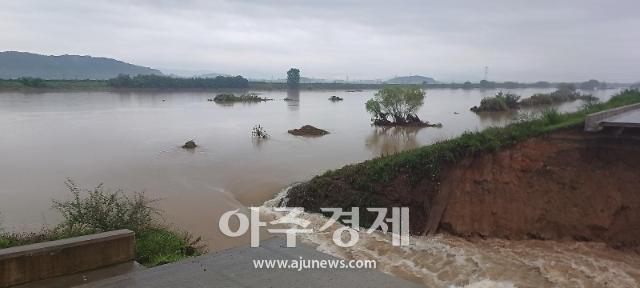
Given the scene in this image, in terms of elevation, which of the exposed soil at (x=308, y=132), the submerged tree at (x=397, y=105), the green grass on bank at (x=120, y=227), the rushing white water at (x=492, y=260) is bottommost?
the rushing white water at (x=492, y=260)

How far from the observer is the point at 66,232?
7.72 meters

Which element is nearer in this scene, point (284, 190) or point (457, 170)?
point (457, 170)

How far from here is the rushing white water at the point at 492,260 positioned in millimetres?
9242

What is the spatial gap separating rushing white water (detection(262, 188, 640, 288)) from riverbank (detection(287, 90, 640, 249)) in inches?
23.2

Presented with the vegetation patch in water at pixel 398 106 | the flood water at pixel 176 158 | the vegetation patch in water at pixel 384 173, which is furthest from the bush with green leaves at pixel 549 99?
the vegetation patch in water at pixel 384 173

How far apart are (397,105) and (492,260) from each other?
28793 mm

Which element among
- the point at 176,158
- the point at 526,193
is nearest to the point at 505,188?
the point at 526,193

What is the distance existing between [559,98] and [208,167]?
67.7 meters

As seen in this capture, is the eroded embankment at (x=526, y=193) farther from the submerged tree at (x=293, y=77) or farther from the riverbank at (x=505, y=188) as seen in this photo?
the submerged tree at (x=293, y=77)

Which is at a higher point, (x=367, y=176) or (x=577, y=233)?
(x=367, y=176)

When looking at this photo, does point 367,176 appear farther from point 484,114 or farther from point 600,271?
point 484,114

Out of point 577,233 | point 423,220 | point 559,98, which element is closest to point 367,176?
point 423,220

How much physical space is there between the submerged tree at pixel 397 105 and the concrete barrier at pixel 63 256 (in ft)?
109

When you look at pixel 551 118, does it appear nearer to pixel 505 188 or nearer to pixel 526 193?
pixel 526 193
